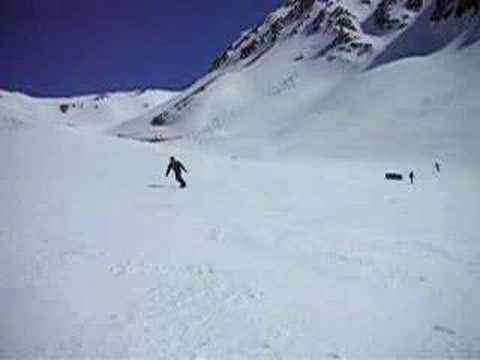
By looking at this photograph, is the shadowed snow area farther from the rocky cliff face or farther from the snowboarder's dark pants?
the rocky cliff face

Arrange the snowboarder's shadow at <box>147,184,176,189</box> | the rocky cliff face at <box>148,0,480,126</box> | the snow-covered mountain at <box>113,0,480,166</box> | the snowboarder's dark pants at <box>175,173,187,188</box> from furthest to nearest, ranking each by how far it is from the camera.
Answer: the rocky cliff face at <box>148,0,480,126</box> < the snow-covered mountain at <box>113,0,480,166</box> < the snowboarder's shadow at <box>147,184,176,189</box> < the snowboarder's dark pants at <box>175,173,187,188</box>

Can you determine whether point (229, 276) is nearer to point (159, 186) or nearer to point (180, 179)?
point (180, 179)

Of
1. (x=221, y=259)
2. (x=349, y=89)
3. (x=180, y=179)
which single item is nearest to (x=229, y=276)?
(x=221, y=259)

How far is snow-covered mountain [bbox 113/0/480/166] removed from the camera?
71.8m

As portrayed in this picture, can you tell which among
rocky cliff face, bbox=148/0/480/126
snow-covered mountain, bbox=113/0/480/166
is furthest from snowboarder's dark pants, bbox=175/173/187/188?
rocky cliff face, bbox=148/0/480/126

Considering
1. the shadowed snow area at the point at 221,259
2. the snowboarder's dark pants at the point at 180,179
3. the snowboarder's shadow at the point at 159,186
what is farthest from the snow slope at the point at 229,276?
the snowboarder's shadow at the point at 159,186

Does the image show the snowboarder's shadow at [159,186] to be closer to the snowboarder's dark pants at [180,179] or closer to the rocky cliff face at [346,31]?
the snowboarder's dark pants at [180,179]

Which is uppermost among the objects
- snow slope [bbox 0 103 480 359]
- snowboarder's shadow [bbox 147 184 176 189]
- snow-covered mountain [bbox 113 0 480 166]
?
snow-covered mountain [bbox 113 0 480 166]

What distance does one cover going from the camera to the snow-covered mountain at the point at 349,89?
7175cm

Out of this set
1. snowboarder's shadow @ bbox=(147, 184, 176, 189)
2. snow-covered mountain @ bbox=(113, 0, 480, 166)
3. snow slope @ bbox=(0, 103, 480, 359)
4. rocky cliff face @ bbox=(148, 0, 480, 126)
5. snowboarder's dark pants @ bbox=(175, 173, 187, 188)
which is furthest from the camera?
rocky cliff face @ bbox=(148, 0, 480, 126)

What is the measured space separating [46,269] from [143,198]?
34.2 ft

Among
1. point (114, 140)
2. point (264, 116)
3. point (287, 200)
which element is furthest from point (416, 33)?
point (287, 200)

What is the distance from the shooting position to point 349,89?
9738cm

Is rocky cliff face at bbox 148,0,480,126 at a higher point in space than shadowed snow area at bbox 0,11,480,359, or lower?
higher
